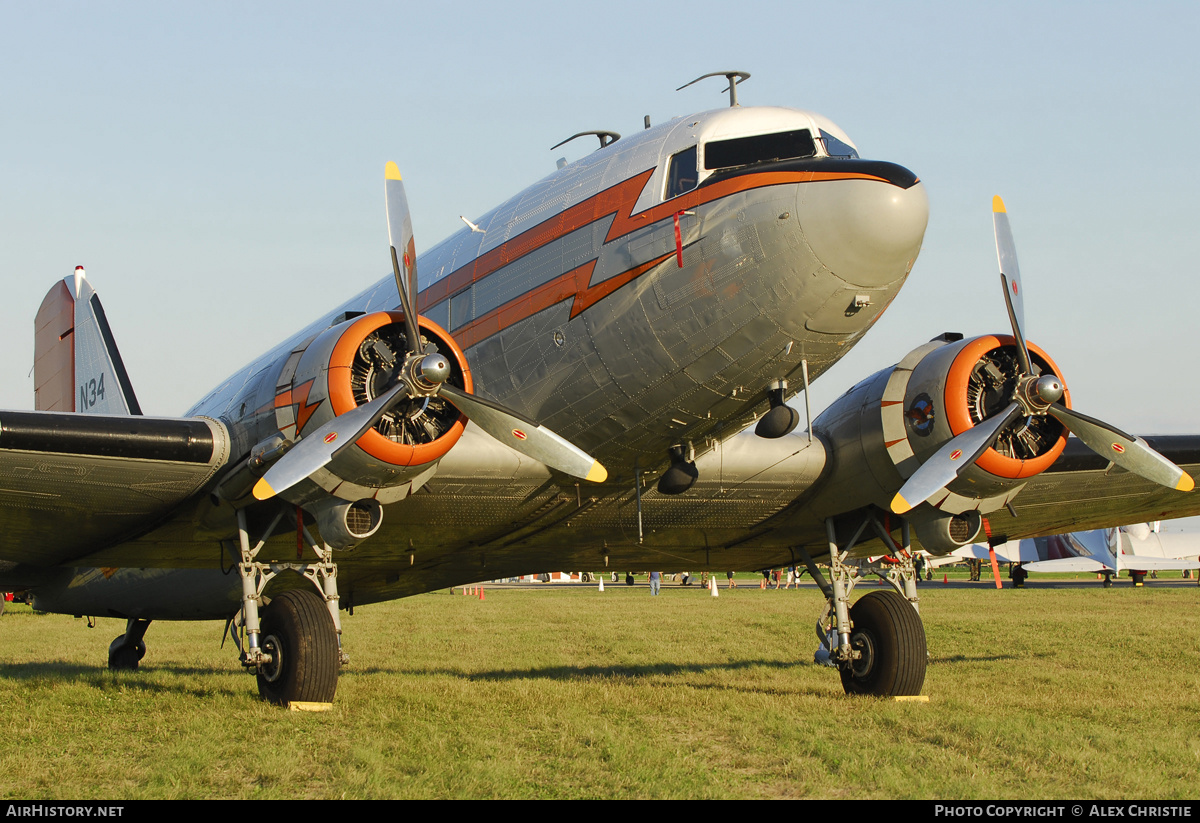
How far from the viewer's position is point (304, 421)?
9484 mm

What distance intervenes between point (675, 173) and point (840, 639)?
5.37 metres

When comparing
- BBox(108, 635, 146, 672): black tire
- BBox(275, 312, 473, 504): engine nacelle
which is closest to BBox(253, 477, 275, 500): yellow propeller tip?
BBox(275, 312, 473, 504): engine nacelle

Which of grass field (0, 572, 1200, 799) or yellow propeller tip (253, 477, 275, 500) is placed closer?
grass field (0, 572, 1200, 799)

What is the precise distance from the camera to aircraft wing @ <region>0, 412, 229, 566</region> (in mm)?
9359

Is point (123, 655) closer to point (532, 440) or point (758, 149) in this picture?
point (532, 440)

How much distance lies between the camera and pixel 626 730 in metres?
8.63

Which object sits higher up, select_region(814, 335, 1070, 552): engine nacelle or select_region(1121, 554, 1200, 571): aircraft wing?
select_region(814, 335, 1070, 552): engine nacelle

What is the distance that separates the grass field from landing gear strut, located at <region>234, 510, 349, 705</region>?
0.28m

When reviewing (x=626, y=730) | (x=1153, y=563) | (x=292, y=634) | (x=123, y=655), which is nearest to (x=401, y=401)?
(x=292, y=634)

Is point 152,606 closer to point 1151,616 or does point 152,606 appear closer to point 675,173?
point 675,173

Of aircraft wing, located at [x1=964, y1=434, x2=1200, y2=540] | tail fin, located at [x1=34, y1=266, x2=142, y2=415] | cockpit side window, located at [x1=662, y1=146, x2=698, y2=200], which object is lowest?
aircraft wing, located at [x1=964, y1=434, x2=1200, y2=540]

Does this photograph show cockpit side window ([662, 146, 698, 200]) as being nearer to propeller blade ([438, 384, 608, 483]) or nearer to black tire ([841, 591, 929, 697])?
propeller blade ([438, 384, 608, 483])

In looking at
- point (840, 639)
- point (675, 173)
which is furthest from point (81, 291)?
point (840, 639)

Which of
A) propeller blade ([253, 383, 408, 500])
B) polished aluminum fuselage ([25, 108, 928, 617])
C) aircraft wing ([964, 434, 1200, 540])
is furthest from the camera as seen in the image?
aircraft wing ([964, 434, 1200, 540])
